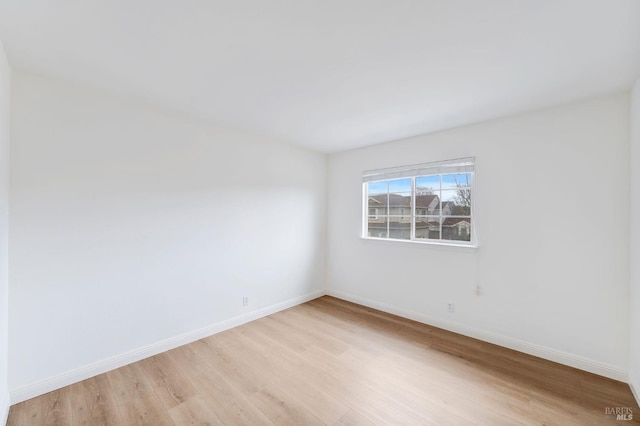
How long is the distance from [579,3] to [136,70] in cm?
271

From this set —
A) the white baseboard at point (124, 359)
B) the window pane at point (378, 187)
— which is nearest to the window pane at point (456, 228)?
the window pane at point (378, 187)

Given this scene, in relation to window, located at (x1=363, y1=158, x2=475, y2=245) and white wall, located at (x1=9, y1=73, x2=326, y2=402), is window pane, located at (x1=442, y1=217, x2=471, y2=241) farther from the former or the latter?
white wall, located at (x1=9, y1=73, x2=326, y2=402)

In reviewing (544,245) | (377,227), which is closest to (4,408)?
(377,227)

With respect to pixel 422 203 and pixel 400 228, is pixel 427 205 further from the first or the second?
pixel 400 228

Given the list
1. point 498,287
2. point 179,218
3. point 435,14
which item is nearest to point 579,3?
point 435,14

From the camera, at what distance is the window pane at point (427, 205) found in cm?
332

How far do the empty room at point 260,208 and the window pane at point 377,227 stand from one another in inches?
21.1

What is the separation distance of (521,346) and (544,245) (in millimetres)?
1038

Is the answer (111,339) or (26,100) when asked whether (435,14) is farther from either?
(111,339)

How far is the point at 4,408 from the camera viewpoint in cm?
174

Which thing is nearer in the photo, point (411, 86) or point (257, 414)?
point (257, 414)

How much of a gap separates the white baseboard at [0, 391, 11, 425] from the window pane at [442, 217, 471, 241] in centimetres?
403

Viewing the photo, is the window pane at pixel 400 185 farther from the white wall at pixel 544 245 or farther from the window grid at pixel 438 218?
the white wall at pixel 544 245

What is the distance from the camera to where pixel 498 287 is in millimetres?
2758
